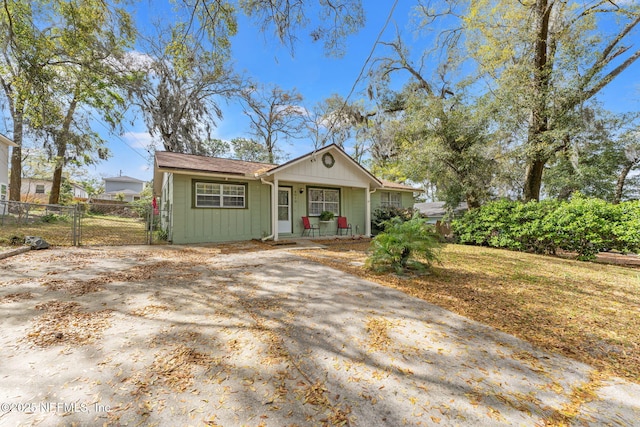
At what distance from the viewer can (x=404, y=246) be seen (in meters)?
4.82

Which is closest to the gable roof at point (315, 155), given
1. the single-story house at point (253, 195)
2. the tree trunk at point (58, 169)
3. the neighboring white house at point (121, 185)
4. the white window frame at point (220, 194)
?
the single-story house at point (253, 195)

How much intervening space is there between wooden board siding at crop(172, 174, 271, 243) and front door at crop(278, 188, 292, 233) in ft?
1.66

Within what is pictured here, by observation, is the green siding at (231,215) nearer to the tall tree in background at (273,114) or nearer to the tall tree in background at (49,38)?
the tall tree in background at (49,38)

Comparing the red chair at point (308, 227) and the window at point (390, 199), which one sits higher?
the window at point (390, 199)

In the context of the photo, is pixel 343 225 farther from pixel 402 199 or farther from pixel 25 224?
pixel 25 224

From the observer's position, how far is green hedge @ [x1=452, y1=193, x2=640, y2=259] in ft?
23.3

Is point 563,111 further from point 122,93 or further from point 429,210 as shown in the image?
point 122,93

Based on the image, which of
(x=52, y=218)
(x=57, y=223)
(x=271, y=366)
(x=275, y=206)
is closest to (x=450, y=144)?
(x=275, y=206)

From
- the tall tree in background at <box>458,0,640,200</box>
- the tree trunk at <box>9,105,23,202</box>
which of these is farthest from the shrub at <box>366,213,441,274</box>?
the tree trunk at <box>9,105,23,202</box>

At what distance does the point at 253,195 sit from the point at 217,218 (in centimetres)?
163

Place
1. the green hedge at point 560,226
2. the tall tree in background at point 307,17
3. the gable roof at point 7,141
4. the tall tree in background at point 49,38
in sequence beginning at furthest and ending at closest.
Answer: the gable roof at point 7,141, the green hedge at point 560,226, the tall tree in background at point 49,38, the tall tree in background at point 307,17

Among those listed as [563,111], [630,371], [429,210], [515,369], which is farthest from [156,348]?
[429,210]

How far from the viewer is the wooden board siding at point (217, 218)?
9078 millimetres

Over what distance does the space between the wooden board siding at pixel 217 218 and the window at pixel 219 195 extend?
0.19 metres
